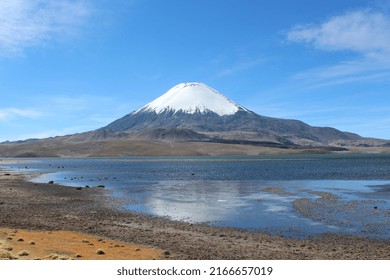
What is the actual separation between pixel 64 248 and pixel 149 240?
492cm

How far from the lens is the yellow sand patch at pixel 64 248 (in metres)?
16.9

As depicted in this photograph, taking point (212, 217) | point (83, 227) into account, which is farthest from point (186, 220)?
point (83, 227)

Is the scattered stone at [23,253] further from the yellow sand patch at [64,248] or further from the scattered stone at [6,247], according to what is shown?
the scattered stone at [6,247]

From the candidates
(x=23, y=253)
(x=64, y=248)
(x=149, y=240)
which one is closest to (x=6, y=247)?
(x=23, y=253)

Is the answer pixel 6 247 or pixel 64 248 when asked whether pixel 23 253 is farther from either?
pixel 64 248

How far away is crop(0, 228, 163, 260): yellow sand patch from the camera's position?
1691 centimetres

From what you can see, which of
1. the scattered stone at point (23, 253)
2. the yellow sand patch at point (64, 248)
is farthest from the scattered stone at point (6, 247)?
the scattered stone at point (23, 253)

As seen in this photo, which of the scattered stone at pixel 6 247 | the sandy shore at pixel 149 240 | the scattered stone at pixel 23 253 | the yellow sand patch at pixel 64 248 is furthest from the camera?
the sandy shore at pixel 149 240

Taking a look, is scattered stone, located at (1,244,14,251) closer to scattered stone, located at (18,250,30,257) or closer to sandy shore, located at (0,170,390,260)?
sandy shore, located at (0,170,390,260)


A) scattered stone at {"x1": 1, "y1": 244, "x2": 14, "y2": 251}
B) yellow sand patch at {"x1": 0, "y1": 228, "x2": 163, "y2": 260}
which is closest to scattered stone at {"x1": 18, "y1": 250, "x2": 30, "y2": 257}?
yellow sand patch at {"x1": 0, "y1": 228, "x2": 163, "y2": 260}

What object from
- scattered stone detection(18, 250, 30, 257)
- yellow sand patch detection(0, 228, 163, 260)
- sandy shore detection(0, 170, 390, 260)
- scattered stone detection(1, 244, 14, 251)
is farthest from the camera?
sandy shore detection(0, 170, 390, 260)

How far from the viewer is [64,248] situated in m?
19.1

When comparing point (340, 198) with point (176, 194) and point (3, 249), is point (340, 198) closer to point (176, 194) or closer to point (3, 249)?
point (176, 194)

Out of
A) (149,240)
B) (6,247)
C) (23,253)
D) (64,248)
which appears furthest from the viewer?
(149,240)
